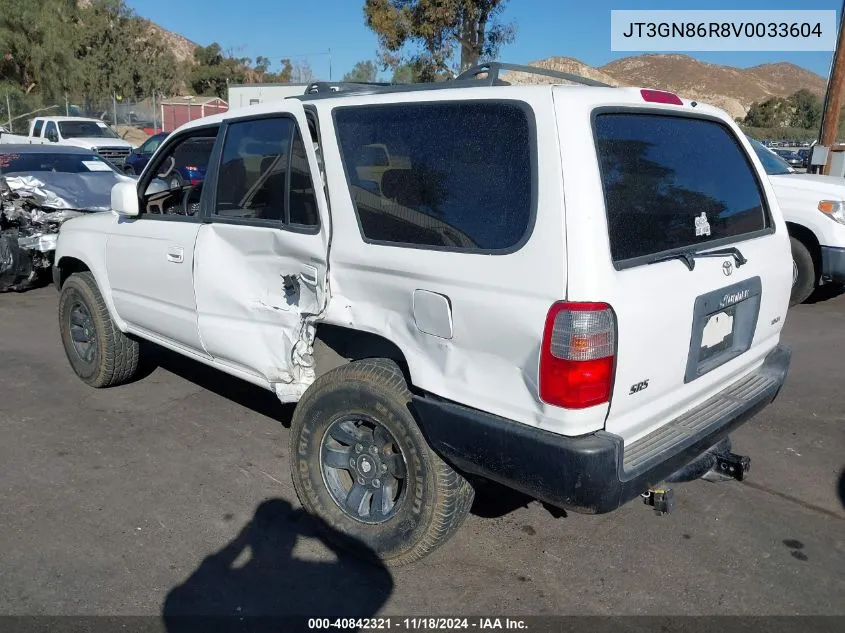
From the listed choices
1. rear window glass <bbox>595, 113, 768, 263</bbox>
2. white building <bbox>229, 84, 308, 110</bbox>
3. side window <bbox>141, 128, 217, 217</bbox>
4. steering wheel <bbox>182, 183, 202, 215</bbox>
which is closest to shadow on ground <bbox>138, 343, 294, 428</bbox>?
side window <bbox>141, 128, 217, 217</bbox>

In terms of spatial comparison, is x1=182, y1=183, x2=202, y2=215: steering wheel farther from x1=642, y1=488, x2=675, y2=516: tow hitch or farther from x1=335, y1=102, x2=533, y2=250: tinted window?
x1=642, y1=488, x2=675, y2=516: tow hitch

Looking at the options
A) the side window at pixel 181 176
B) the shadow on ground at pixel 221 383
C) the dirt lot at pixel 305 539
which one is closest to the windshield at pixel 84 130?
the shadow on ground at pixel 221 383

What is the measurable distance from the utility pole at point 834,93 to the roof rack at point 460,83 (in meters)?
11.4

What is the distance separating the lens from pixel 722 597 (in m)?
2.92

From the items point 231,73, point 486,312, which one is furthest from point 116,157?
point 231,73

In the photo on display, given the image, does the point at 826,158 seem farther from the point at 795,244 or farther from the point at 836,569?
the point at 836,569

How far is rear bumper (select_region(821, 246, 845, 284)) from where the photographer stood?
23.4 ft

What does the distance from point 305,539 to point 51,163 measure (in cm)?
753

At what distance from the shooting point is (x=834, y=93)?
12.6 m

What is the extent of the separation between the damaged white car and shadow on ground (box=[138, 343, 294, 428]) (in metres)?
3.13

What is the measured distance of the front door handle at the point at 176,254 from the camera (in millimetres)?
3878

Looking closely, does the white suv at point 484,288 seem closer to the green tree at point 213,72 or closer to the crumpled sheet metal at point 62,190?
the crumpled sheet metal at point 62,190

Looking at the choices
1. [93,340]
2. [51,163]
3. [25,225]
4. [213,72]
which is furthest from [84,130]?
[213,72]

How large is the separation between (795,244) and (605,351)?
622cm
